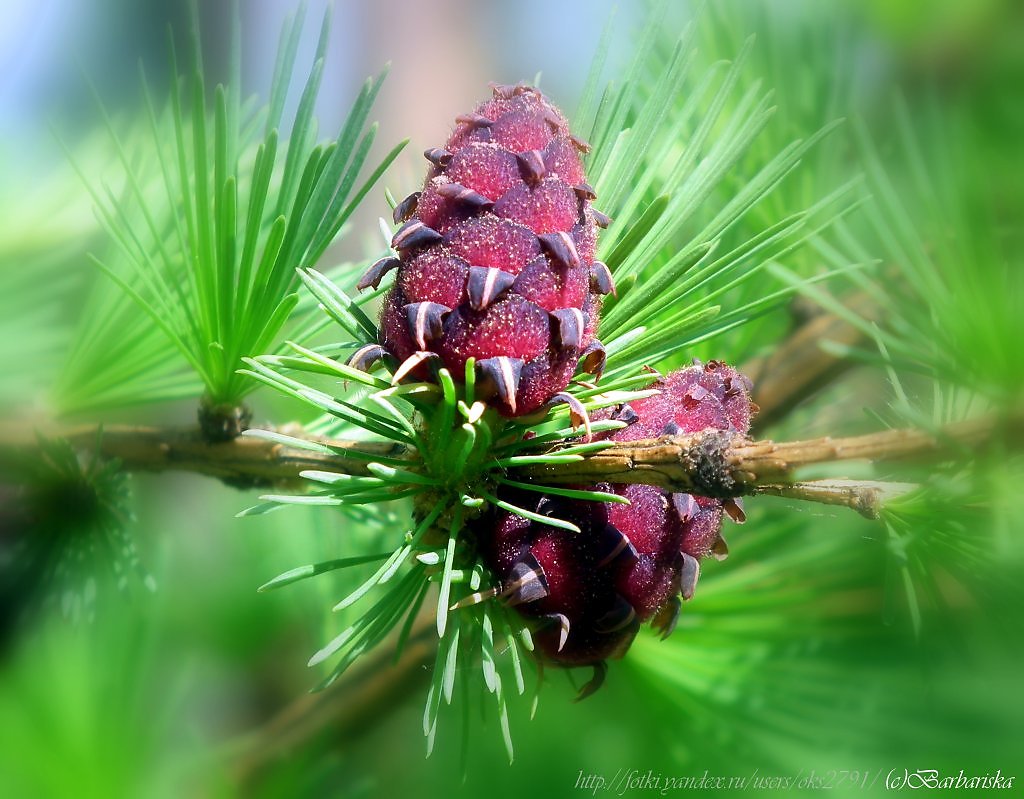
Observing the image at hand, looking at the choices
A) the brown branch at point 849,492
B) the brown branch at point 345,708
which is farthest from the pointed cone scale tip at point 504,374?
the brown branch at point 345,708

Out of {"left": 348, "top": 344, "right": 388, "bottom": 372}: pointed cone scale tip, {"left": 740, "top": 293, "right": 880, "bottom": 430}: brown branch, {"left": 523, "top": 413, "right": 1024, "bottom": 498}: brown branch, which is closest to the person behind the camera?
{"left": 523, "top": 413, "right": 1024, "bottom": 498}: brown branch

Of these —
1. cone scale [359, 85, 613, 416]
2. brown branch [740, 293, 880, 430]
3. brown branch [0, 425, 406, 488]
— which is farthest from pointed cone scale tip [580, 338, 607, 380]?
brown branch [740, 293, 880, 430]

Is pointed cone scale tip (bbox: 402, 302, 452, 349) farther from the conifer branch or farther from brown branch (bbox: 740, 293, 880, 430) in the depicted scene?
brown branch (bbox: 740, 293, 880, 430)

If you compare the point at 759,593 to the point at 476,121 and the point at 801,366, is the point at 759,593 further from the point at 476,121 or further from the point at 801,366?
the point at 476,121

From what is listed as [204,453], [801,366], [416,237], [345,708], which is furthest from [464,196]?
[345,708]

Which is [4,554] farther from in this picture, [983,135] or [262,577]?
[983,135]

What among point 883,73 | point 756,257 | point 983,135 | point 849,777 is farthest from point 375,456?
point 883,73

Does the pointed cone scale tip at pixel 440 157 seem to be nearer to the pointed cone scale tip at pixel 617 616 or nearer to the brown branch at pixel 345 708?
the pointed cone scale tip at pixel 617 616
